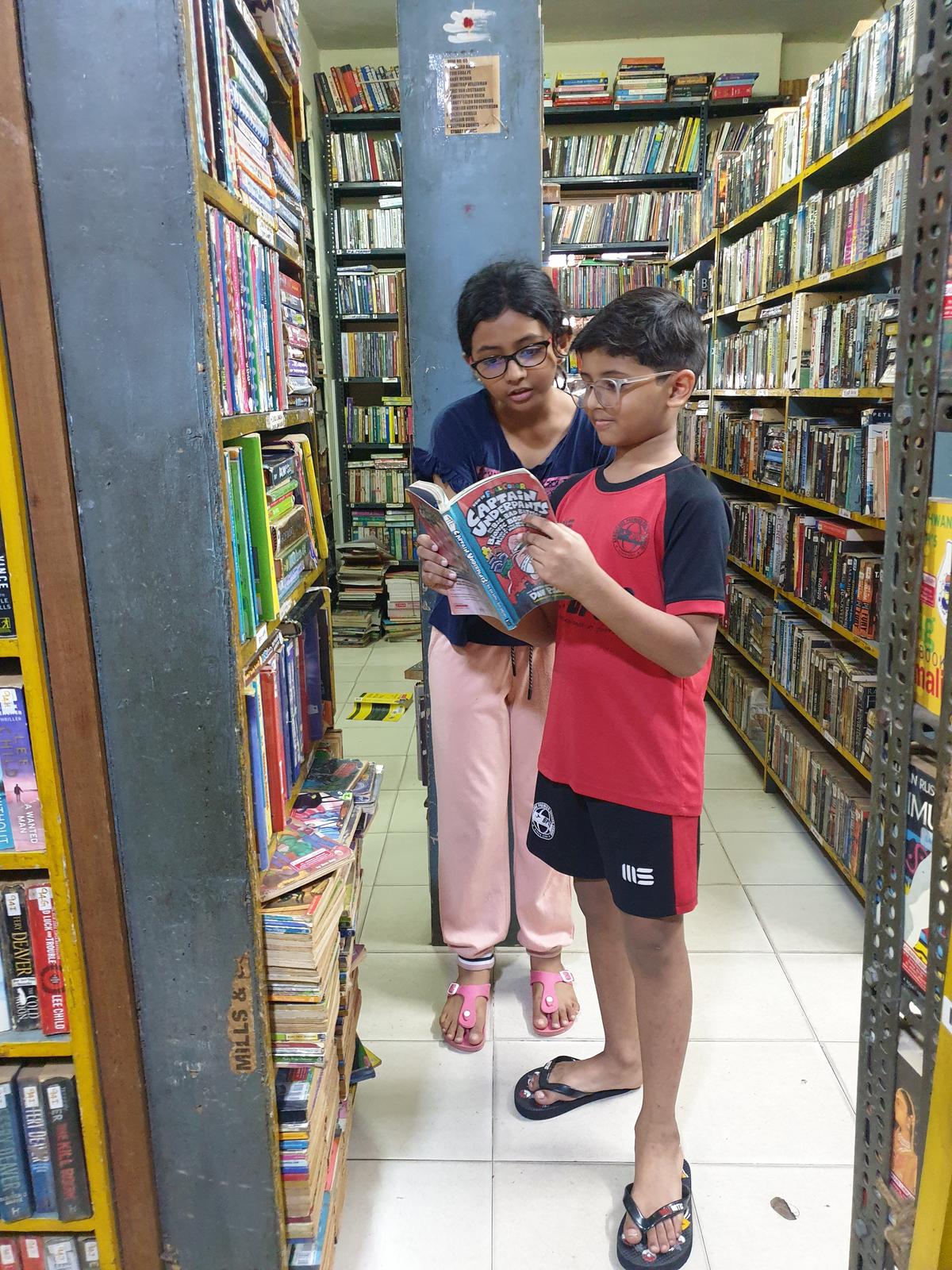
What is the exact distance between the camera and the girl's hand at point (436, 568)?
64.2 inches

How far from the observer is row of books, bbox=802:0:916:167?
2121 millimetres

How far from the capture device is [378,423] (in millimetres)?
5688

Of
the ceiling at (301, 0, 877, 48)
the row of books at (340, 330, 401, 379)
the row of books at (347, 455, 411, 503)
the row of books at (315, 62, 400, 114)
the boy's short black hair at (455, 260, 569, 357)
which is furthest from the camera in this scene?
the row of books at (347, 455, 411, 503)

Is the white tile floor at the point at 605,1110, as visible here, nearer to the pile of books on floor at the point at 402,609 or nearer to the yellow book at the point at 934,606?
the yellow book at the point at 934,606

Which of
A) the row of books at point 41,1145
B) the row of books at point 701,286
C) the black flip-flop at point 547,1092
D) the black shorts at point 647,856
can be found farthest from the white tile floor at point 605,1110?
the row of books at point 701,286

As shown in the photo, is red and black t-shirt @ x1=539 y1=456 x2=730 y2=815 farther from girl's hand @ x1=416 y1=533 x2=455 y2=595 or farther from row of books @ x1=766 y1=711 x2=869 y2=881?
row of books @ x1=766 y1=711 x2=869 y2=881

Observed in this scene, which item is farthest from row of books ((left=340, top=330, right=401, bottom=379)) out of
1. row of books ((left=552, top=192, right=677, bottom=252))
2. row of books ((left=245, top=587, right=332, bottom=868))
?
row of books ((left=245, top=587, right=332, bottom=868))

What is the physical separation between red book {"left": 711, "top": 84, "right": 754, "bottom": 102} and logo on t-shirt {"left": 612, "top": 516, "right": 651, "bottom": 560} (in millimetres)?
4996

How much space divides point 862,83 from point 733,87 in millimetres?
3293

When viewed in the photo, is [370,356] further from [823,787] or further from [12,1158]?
[12,1158]

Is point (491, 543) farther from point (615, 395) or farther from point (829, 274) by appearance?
point (829, 274)

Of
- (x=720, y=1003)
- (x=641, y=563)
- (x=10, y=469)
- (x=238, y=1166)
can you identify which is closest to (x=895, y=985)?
(x=641, y=563)

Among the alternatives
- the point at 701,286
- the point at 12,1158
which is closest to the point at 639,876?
the point at 12,1158

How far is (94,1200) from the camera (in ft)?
3.78
